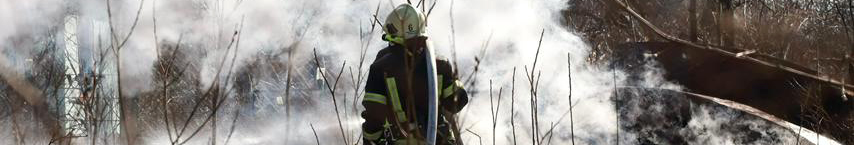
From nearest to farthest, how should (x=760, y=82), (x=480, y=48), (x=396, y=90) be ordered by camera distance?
(x=396, y=90) < (x=480, y=48) < (x=760, y=82)

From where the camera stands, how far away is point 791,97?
27.0 ft

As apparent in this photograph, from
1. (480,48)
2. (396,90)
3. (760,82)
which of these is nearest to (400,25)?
(396,90)

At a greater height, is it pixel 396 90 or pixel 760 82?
pixel 396 90

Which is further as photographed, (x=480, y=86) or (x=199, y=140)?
(x=199, y=140)

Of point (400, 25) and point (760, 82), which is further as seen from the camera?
point (760, 82)

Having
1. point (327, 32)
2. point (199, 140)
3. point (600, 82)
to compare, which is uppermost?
point (327, 32)

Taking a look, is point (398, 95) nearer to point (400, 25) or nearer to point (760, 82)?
point (400, 25)

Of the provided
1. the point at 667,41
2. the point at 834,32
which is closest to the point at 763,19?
the point at 834,32

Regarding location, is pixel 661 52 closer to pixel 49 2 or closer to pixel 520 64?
pixel 520 64

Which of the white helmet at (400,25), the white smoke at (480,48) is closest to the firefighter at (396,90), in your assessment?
the white helmet at (400,25)

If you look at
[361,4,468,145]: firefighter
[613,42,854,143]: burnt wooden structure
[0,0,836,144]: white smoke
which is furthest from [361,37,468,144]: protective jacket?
[613,42,854,143]: burnt wooden structure

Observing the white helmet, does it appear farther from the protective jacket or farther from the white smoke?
the white smoke

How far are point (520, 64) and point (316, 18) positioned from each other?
2.61 m

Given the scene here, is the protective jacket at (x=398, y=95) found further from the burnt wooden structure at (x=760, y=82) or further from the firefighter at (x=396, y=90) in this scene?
the burnt wooden structure at (x=760, y=82)
